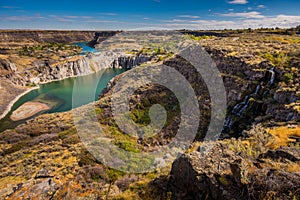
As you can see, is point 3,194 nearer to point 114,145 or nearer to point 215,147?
point 114,145

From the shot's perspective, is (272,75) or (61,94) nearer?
(272,75)

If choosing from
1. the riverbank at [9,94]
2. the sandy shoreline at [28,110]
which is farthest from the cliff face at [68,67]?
A: the sandy shoreline at [28,110]

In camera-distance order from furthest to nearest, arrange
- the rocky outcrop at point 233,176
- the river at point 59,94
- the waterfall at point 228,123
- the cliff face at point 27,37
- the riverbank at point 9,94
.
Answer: the cliff face at point 27,37 → the riverbank at point 9,94 → the river at point 59,94 → the waterfall at point 228,123 → the rocky outcrop at point 233,176

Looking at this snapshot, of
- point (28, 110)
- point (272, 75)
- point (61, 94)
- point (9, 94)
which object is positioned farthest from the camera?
point (61, 94)

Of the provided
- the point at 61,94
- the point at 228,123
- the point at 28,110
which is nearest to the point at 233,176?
the point at 228,123

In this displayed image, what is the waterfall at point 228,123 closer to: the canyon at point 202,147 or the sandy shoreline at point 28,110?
the canyon at point 202,147

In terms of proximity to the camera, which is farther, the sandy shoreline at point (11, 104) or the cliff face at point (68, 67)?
the cliff face at point (68, 67)

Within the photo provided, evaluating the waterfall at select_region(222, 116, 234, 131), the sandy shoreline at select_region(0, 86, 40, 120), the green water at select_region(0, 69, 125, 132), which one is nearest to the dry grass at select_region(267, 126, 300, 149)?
the waterfall at select_region(222, 116, 234, 131)

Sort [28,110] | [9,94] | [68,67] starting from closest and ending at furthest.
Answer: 1. [28,110]
2. [9,94]
3. [68,67]

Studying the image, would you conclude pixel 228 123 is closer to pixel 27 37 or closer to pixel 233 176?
pixel 233 176
